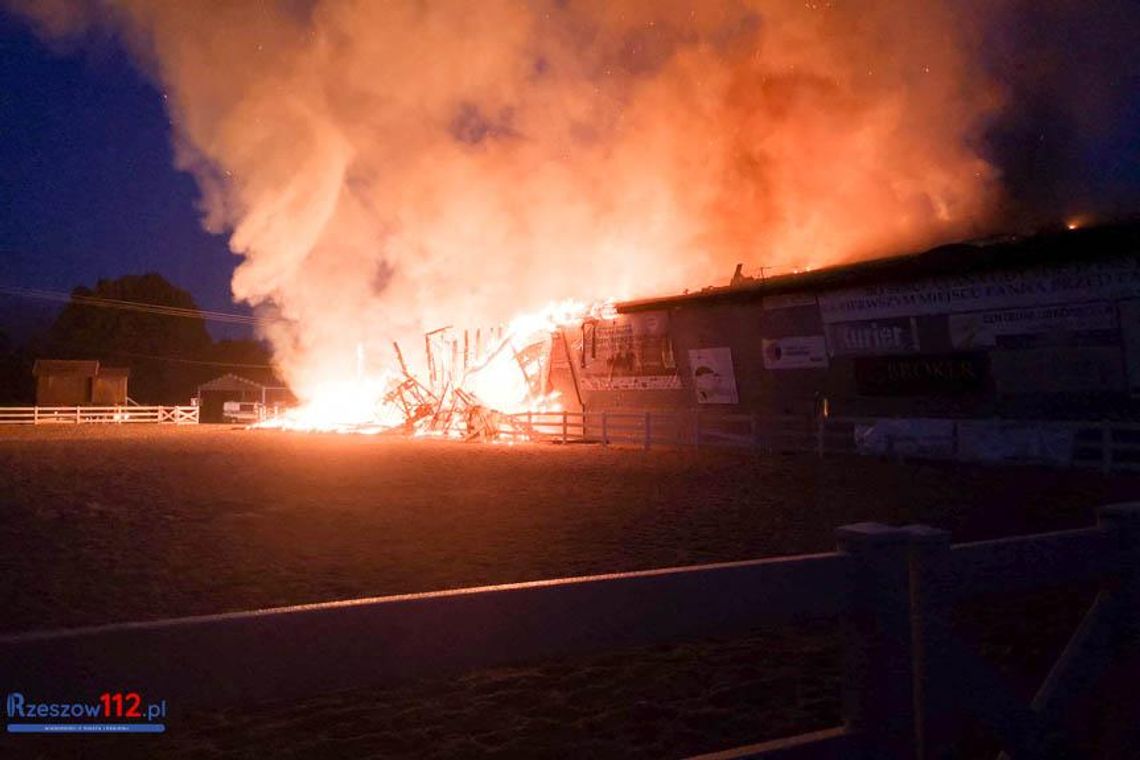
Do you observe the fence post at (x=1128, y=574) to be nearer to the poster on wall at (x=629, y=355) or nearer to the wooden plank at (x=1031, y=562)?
the wooden plank at (x=1031, y=562)

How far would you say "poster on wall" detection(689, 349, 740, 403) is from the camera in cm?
2220

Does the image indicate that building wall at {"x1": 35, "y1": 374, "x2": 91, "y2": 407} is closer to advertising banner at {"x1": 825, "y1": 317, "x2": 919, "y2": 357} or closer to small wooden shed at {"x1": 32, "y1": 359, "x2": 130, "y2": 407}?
small wooden shed at {"x1": 32, "y1": 359, "x2": 130, "y2": 407}

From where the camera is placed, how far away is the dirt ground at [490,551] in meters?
3.88

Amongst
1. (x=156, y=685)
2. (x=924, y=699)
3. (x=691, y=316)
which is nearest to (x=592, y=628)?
(x=156, y=685)

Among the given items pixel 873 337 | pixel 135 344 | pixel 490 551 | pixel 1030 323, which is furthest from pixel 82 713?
pixel 135 344

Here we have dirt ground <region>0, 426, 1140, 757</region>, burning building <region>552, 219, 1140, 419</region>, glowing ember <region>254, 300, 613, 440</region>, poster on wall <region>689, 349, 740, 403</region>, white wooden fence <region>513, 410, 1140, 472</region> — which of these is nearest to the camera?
dirt ground <region>0, 426, 1140, 757</region>

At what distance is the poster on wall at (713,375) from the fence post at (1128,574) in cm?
1956

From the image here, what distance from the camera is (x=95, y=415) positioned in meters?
47.8

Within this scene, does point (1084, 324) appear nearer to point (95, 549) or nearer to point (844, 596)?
point (844, 596)

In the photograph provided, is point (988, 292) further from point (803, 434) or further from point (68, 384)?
point (68, 384)

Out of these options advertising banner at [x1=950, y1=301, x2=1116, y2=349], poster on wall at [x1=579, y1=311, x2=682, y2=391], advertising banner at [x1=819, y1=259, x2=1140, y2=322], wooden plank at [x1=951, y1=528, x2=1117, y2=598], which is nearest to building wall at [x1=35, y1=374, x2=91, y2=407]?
poster on wall at [x1=579, y1=311, x2=682, y2=391]

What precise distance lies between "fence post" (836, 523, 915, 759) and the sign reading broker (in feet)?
5.73

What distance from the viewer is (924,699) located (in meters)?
2.14

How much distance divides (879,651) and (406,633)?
52.8 inches
